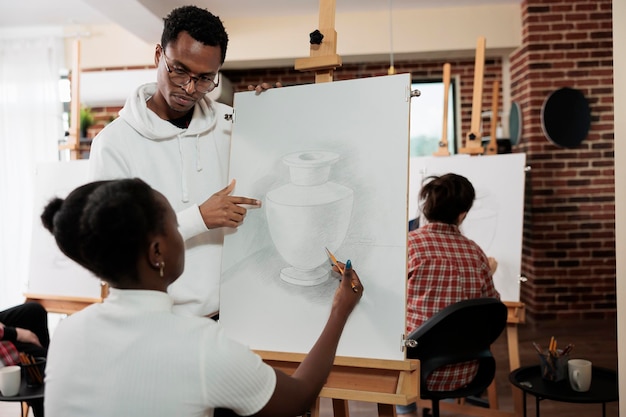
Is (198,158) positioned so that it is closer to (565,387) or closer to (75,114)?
(565,387)

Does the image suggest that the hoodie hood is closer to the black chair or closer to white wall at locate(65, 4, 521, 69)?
the black chair

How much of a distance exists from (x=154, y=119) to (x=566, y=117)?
14.4ft

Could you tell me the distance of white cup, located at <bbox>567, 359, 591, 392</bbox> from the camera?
225 cm

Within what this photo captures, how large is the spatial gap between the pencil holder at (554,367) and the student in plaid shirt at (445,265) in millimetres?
276

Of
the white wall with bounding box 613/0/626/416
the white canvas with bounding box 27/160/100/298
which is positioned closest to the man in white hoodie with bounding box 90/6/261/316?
the white wall with bounding box 613/0/626/416

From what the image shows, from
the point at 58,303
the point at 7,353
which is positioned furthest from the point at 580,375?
the point at 58,303

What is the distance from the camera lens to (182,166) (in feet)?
5.84

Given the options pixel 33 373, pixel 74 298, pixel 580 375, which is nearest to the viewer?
pixel 580 375

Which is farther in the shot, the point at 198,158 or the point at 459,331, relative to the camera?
the point at 459,331

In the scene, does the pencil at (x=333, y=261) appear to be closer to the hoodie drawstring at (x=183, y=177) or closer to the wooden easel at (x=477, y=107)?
the hoodie drawstring at (x=183, y=177)

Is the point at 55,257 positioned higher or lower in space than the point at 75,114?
lower

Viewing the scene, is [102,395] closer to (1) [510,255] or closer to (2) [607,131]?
(1) [510,255]

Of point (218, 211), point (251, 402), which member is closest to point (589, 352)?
point (218, 211)

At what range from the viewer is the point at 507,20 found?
5496 millimetres
